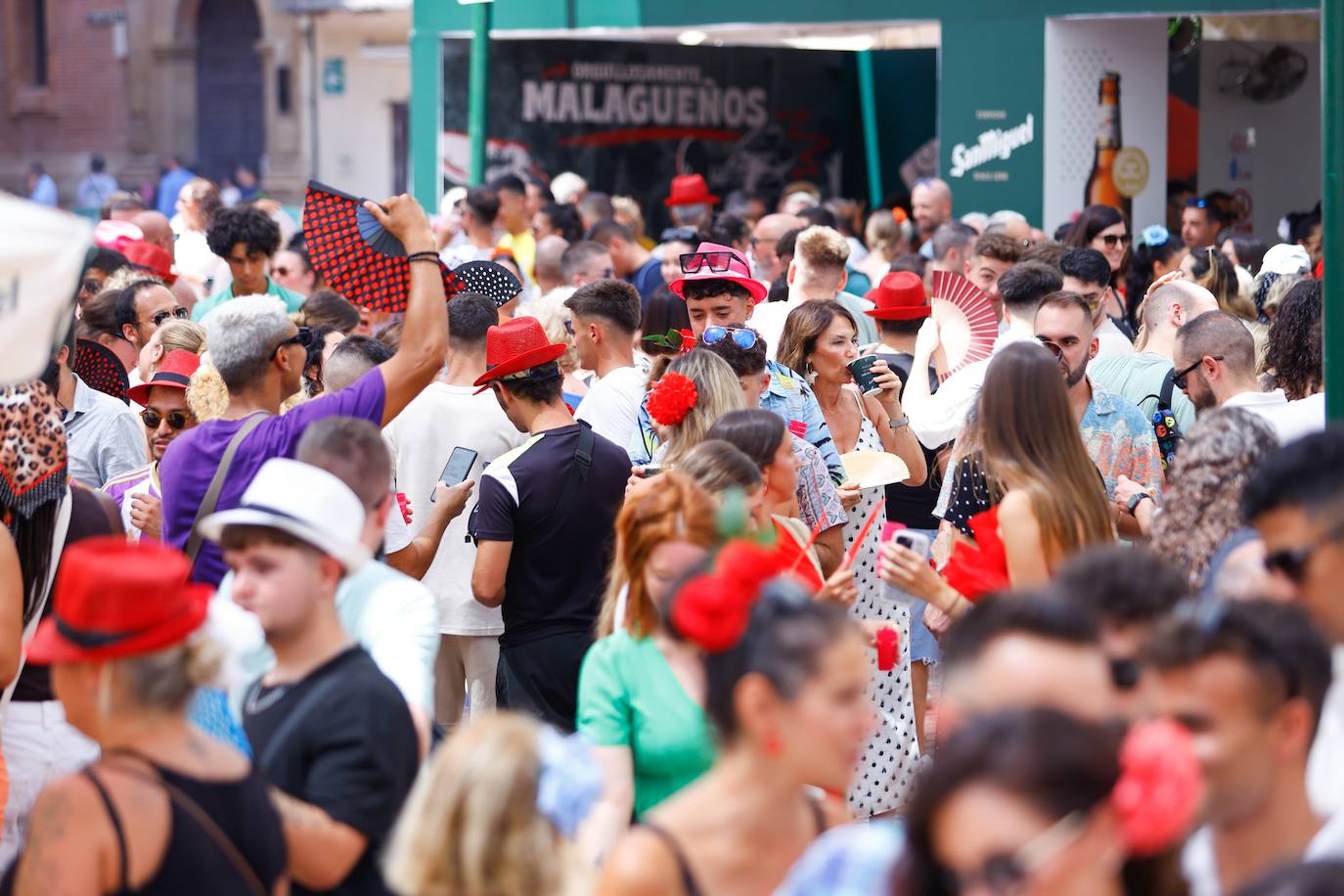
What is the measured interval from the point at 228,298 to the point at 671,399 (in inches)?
175

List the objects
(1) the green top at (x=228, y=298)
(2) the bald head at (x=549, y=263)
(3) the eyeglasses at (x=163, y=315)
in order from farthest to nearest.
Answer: (2) the bald head at (x=549, y=263), (1) the green top at (x=228, y=298), (3) the eyeglasses at (x=163, y=315)

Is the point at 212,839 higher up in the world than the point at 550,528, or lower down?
lower down

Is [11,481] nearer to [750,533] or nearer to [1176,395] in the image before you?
[750,533]

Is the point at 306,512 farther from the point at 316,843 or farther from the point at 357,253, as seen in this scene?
the point at 357,253

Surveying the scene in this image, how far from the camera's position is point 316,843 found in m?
3.03

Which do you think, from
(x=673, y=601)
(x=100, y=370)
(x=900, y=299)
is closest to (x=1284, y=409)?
(x=900, y=299)

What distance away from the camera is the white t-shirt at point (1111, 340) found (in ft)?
25.7

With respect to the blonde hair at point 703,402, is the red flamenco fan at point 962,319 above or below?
above

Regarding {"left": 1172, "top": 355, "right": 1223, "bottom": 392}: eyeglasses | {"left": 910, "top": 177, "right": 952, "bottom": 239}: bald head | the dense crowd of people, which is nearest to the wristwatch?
the dense crowd of people

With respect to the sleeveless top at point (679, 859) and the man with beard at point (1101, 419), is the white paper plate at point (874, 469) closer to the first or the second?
the man with beard at point (1101, 419)

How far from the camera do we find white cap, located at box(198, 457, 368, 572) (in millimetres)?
3271

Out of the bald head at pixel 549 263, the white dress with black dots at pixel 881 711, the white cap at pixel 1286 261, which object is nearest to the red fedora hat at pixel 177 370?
the white dress with black dots at pixel 881 711

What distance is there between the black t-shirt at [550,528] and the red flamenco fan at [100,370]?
2.24m

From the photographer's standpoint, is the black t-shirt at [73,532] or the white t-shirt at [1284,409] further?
the white t-shirt at [1284,409]
